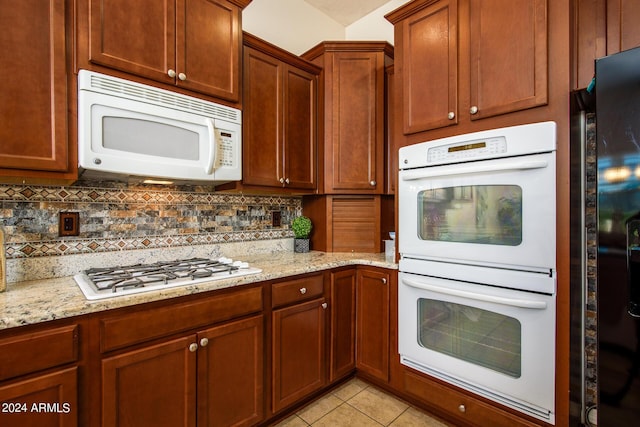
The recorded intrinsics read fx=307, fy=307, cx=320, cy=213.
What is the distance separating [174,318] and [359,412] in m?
1.29

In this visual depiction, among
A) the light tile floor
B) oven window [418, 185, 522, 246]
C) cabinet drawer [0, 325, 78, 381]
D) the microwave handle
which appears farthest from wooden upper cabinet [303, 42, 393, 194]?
cabinet drawer [0, 325, 78, 381]

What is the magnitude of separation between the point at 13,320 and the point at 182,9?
1.55 m

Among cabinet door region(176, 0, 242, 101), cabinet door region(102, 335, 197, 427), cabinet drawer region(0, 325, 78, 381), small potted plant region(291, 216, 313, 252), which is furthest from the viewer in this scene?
small potted plant region(291, 216, 313, 252)

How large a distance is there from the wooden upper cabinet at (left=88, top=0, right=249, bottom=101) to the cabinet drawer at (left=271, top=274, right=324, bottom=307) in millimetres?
1138

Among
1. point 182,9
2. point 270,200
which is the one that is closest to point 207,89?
point 182,9

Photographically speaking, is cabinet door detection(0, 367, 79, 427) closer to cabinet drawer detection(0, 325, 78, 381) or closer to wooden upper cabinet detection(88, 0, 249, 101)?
cabinet drawer detection(0, 325, 78, 381)

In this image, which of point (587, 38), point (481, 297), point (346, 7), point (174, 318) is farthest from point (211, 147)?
point (346, 7)

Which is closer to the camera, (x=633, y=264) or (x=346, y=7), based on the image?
(x=633, y=264)

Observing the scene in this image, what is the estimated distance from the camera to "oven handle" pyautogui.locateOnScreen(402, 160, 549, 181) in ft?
4.61

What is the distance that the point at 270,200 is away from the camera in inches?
97.2

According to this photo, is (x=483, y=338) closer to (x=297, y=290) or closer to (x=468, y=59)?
(x=297, y=290)

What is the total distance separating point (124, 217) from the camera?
1.73 metres

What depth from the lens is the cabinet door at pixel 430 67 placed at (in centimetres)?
172

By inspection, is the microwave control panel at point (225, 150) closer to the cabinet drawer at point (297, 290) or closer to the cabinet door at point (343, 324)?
the cabinet drawer at point (297, 290)
